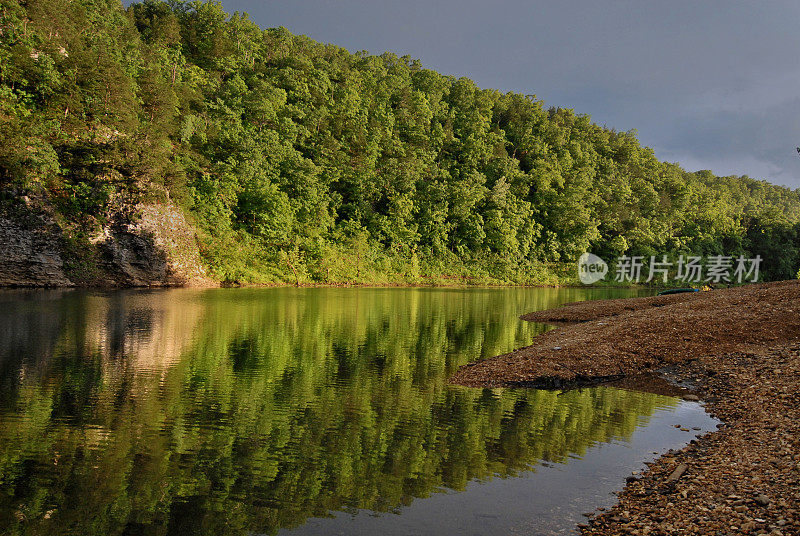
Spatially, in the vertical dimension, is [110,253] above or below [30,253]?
above

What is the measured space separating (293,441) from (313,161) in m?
58.5

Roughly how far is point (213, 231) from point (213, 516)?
4513cm

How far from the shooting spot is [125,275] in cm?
3803

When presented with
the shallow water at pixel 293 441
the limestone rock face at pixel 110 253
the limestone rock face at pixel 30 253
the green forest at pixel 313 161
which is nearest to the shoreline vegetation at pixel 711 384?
the shallow water at pixel 293 441

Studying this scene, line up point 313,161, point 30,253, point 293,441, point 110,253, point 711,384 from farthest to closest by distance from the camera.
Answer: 1. point 313,161
2. point 110,253
3. point 30,253
4. point 711,384
5. point 293,441

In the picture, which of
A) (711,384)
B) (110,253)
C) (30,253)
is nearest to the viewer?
(711,384)

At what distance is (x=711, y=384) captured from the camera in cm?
1114

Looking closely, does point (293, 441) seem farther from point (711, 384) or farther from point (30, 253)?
point (30, 253)

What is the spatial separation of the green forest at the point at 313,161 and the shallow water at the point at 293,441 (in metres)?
30.8

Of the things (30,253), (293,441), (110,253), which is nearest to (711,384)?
(293,441)

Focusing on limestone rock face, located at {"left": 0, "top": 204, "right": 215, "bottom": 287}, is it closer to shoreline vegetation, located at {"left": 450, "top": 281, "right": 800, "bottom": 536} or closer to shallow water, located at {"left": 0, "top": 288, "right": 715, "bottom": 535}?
shallow water, located at {"left": 0, "top": 288, "right": 715, "bottom": 535}

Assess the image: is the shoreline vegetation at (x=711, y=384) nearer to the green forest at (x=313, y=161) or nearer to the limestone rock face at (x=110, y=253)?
the limestone rock face at (x=110, y=253)

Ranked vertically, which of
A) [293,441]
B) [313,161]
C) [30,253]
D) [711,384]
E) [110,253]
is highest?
[313,161]

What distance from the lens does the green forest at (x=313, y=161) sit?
3881 centimetres
